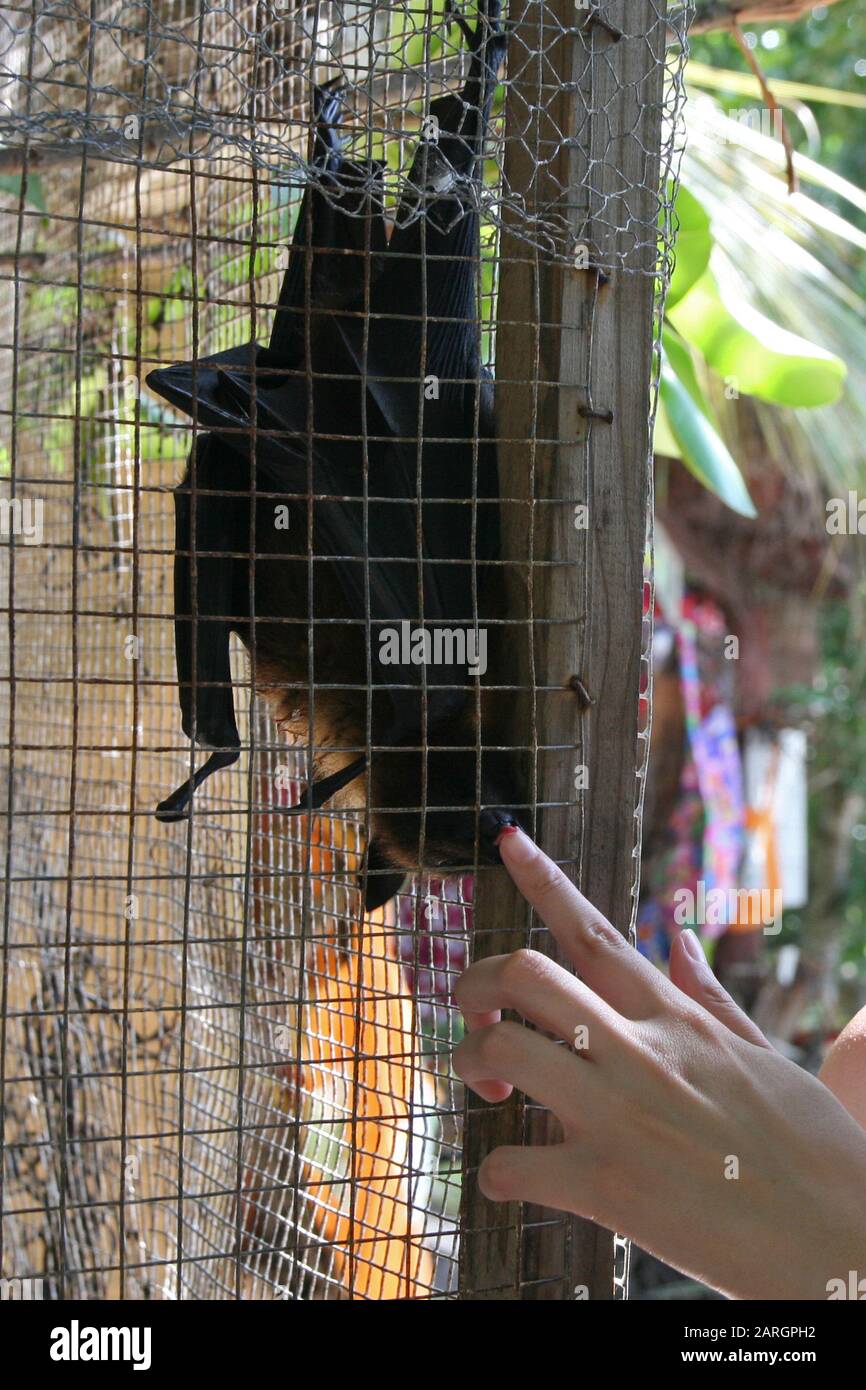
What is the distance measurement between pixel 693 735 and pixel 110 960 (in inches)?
111

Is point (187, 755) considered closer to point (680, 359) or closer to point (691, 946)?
point (680, 359)

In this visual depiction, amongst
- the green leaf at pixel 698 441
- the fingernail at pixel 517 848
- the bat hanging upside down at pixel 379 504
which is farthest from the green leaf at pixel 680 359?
the fingernail at pixel 517 848

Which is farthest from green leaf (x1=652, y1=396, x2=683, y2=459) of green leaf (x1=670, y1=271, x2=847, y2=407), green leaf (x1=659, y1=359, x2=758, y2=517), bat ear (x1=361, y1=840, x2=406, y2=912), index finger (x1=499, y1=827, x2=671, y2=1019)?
index finger (x1=499, y1=827, x2=671, y2=1019)

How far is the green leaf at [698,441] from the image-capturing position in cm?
119

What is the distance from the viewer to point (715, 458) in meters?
1.21

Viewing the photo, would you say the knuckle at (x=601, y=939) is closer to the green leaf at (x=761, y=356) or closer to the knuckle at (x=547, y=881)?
the knuckle at (x=547, y=881)

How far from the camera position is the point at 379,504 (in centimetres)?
81

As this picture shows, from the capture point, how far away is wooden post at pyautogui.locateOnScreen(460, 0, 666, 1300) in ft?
2.44

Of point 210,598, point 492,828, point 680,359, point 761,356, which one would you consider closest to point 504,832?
point 492,828

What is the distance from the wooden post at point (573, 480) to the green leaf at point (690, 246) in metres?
0.29

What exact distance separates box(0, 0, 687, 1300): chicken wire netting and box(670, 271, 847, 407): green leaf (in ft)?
→ 0.70
